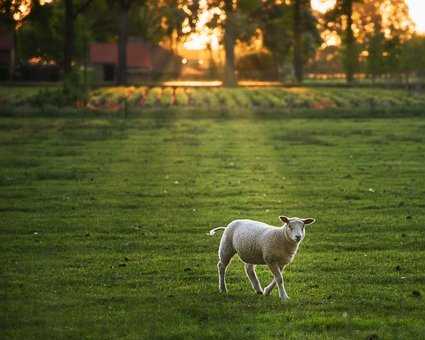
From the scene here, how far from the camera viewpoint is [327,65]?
181125mm

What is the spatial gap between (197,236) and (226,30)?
83.7m

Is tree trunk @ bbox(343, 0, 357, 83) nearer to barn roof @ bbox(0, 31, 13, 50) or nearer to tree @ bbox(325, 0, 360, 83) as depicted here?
tree @ bbox(325, 0, 360, 83)

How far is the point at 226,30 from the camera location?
97.8 metres

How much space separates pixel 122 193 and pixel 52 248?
21.4 feet

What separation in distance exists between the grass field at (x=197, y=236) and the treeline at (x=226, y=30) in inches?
1526

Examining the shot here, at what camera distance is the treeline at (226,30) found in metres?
80.1

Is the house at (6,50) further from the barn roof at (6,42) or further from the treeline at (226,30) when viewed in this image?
the treeline at (226,30)

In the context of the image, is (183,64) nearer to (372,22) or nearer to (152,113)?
(372,22)

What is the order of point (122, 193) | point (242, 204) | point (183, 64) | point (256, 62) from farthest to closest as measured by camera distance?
1. point (183, 64)
2. point (256, 62)
3. point (122, 193)
4. point (242, 204)

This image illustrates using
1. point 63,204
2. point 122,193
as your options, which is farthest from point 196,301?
point 122,193

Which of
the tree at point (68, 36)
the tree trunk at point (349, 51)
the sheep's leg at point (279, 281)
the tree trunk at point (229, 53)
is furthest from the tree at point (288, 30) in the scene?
the sheep's leg at point (279, 281)

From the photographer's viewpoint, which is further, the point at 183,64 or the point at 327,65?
the point at 327,65

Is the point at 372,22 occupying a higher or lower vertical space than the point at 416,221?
higher

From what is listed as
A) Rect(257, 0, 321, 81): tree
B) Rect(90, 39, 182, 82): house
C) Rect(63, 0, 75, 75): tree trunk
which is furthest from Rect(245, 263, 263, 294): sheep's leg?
Rect(90, 39, 182, 82): house
